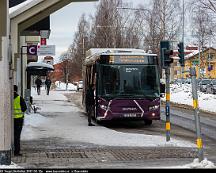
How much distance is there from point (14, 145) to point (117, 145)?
3.34m

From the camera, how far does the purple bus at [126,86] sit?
18859 millimetres

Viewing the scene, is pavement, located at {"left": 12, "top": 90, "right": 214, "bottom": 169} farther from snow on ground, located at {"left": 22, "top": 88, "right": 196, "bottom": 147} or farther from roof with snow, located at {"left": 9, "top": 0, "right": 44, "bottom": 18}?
roof with snow, located at {"left": 9, "top": 0, "right": 44, "bottom": 18}

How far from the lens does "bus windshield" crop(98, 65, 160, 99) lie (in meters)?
18.9

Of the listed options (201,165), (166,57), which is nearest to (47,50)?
(166,57)

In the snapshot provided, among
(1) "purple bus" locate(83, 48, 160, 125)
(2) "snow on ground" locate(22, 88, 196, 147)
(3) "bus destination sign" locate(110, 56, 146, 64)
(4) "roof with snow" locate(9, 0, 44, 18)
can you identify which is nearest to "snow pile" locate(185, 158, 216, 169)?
(2) "snow on ground" locate(22, 88, 196, 147)

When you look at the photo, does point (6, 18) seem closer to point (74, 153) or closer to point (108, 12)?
point (74, 153)

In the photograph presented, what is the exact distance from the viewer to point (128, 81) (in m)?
18.9

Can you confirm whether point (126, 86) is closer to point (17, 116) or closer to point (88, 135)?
point (88, 135)

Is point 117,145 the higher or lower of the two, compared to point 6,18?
lower

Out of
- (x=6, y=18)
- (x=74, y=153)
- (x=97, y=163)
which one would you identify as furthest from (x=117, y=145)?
(x=6, y=18)

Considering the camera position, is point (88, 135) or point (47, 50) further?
point (47, 50)

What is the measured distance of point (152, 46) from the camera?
5894 centimetres

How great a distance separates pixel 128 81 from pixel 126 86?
21 centimetres

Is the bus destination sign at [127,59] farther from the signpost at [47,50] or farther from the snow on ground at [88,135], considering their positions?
the signpost at [47,50]
